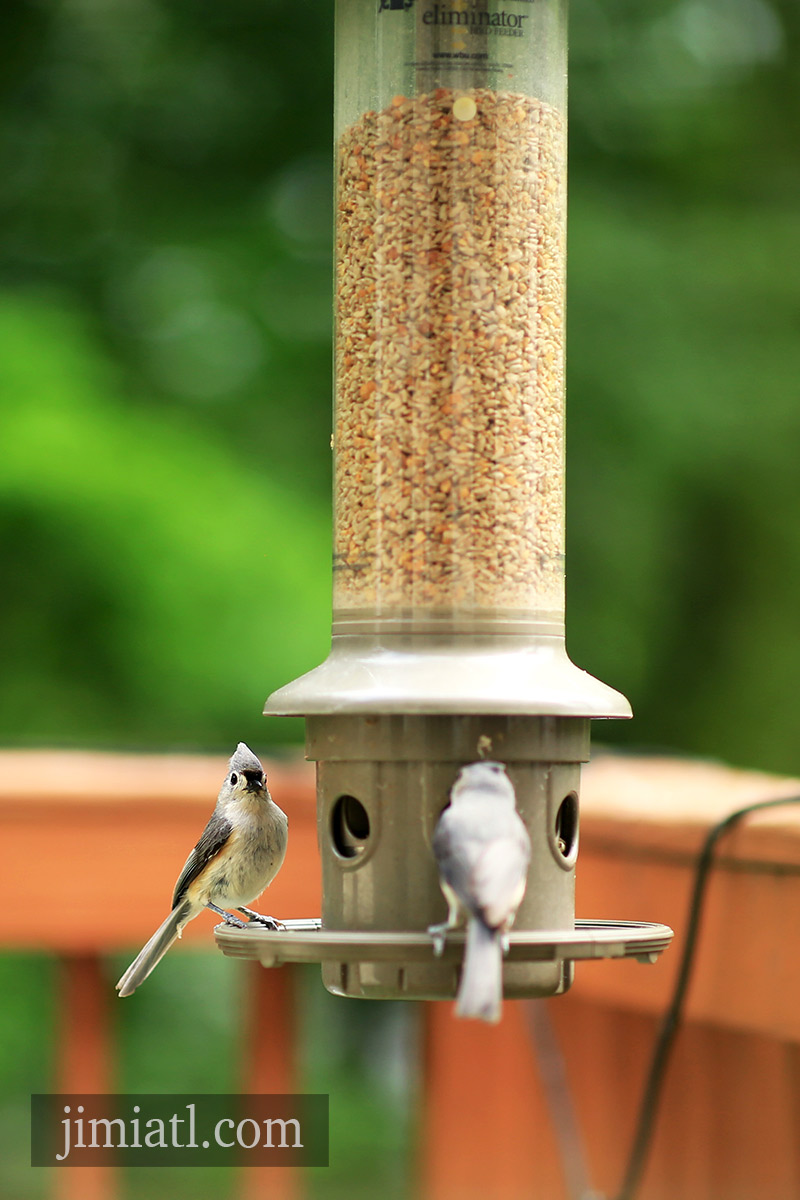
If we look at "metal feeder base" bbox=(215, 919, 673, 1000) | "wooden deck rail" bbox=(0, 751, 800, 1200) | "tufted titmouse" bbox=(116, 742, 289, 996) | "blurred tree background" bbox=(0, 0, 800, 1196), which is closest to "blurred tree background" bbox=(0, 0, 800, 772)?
"blurred tree background" bbox=(0, 0, 800, 1196)

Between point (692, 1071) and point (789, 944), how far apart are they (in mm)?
651

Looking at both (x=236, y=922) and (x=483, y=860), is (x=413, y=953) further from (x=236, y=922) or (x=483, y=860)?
(x=236, y=922)

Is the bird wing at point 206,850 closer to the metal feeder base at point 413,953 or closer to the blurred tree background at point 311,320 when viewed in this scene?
the metal feeder base at point 413,953

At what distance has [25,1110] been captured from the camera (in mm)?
5113

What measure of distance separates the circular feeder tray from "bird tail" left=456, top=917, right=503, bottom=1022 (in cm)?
8

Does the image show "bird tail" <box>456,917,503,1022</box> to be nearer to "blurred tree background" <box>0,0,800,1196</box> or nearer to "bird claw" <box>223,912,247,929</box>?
"bird claw" <box>223,912,247,929</box>

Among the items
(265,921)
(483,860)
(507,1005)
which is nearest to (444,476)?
(483,860)

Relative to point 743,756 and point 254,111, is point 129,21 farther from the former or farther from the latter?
point 743,756

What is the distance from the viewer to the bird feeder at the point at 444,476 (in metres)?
2.10

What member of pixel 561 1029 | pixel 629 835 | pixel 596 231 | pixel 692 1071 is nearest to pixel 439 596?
pixel 629 835

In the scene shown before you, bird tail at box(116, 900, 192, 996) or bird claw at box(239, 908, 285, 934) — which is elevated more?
bird claw at box(239, 908, 285, 934)

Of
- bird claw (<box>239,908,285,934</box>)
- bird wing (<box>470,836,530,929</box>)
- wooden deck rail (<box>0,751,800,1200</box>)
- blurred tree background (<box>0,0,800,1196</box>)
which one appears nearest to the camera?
bird wing (<box>470,836,530,929</box>)

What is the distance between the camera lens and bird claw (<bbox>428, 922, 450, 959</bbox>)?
1914mm

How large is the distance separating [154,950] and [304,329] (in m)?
3.83
